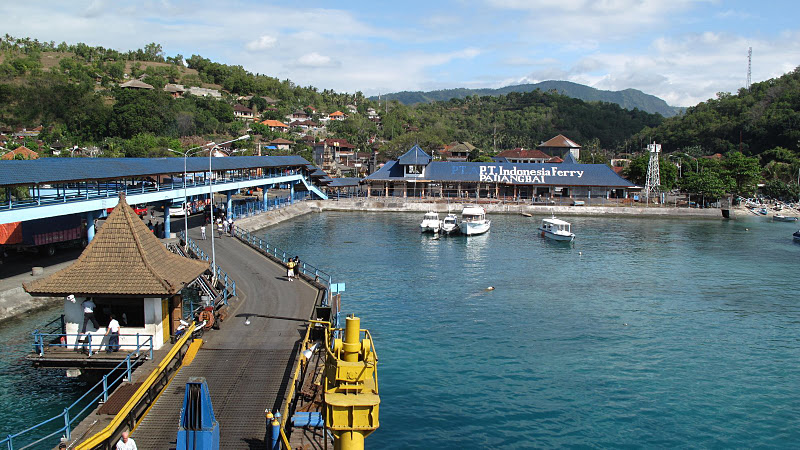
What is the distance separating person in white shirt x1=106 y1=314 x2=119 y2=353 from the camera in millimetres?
19906

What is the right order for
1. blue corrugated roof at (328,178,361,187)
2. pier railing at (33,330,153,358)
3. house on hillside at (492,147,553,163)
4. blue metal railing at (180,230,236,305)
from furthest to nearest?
house on hillside at (492,147,553,163) < blue corrugated roof at (328,178,361,187) < blue metal railing at (180,230,236,305) < pier railing at (33,330,153,358)

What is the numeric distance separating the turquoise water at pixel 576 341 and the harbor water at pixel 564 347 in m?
0.09

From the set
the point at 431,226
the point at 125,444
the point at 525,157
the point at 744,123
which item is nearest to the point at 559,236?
the point at 431,226

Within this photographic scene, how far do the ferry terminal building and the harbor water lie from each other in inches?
1469

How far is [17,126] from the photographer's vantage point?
12394cm

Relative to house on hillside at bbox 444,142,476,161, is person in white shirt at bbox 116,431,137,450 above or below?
below

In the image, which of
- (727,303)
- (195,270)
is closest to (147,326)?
(195,270)

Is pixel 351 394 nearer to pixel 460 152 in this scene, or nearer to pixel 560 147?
pixel 460 152

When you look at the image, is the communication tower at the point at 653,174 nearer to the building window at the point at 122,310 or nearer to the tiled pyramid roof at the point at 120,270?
the tiled pyramid roof at the point at 120,270

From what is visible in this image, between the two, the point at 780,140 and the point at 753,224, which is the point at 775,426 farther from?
the point at 780,140

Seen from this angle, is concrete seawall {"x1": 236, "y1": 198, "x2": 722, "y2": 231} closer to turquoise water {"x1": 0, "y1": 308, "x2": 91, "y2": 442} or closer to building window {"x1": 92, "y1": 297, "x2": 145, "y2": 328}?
turquoise water {"x1": 0, "y1": 308, "x2": 91, "y2": 442}

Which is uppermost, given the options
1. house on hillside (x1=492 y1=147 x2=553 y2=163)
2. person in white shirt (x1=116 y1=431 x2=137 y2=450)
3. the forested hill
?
the forested hill

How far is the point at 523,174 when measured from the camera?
91.7m

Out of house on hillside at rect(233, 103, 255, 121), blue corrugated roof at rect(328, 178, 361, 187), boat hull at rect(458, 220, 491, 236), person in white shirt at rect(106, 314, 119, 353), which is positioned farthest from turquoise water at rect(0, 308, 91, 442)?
house on hillside at rect(233, 103, 255, 121)
